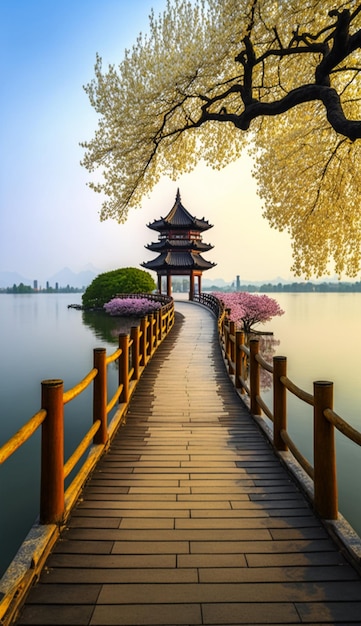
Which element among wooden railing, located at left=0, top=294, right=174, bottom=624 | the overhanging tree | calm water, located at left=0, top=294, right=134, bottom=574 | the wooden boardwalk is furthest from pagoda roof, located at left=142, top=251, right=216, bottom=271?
wooden railing, located at left=0, top=294, right=174, bottom=624

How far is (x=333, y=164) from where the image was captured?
11.5 metres

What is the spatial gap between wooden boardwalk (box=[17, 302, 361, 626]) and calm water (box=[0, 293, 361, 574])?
3.35m

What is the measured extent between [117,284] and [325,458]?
43079 mm

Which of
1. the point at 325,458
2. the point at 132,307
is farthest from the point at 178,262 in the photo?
the point at 325,458

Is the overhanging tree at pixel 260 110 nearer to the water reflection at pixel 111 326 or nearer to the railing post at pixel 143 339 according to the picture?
the railing post at pixel 143 339

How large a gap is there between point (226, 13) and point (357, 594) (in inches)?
434

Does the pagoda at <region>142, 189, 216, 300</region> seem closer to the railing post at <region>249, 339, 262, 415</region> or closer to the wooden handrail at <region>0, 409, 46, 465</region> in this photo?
the railing post at <region>249, 339, 262, 415</region>

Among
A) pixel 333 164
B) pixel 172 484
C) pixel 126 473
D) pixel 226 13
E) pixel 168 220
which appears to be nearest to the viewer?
pixel 172 484

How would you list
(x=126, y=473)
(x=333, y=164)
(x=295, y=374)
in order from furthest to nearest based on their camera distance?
(x=295, y=374), (x=333, y=164), (x=126, y=473)

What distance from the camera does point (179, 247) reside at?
3803 cm

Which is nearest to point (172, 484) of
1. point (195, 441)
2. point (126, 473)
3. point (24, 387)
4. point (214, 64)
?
point (126, 473)

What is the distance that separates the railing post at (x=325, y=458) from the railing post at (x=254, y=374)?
9.06 ft

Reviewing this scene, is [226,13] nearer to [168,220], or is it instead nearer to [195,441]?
[195,441]

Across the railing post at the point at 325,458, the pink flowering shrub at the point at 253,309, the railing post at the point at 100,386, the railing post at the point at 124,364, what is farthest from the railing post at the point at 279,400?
the pink flowering shrub at the point at 253,309
